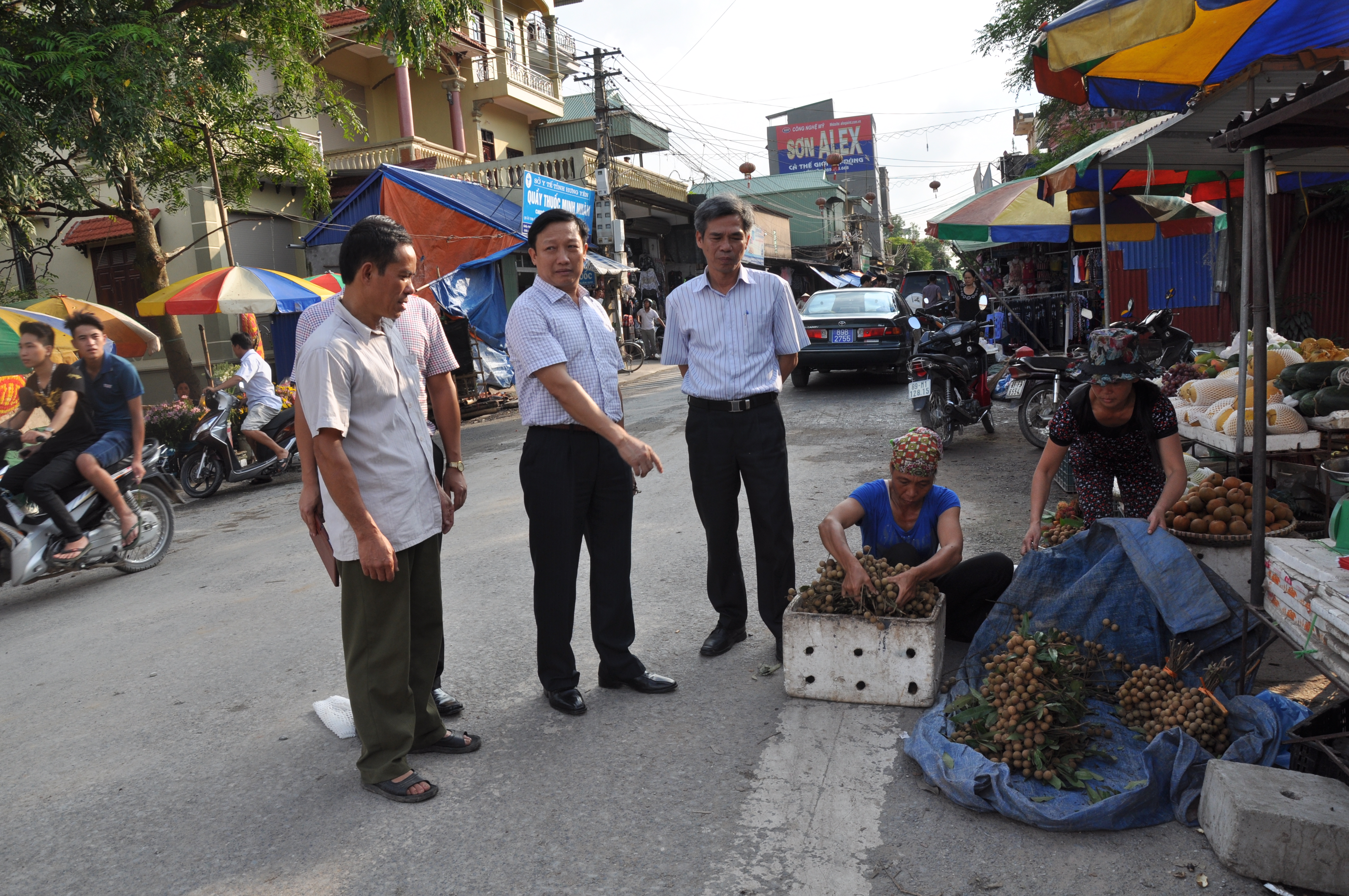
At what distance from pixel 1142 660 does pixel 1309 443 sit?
2.27 metres

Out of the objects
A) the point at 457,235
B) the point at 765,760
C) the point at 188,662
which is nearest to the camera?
the point at 765,760

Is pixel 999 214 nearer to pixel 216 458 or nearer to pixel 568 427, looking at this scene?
pixel 568 427

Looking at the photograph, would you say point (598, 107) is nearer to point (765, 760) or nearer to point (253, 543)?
point (253, 543)

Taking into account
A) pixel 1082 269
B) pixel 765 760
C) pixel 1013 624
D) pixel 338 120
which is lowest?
pixel 765 760

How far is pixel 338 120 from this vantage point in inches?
526

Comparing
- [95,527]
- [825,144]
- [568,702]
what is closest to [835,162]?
[825,144]

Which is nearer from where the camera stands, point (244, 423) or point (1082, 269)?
point (244, 423)

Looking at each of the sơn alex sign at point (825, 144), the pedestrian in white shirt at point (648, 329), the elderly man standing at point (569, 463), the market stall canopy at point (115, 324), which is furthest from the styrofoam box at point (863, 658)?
the sơn alex sign at point (825, 144)

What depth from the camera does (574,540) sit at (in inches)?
144

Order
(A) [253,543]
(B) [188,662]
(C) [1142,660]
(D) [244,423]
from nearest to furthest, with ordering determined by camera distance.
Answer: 1. (C) [1142,660]
2. (B) [188,662]
3. (A) [253,543]
4. (D) [244,423]

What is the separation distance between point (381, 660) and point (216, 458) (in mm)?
7696

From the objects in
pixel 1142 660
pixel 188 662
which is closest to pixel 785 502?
pixel 1142 660

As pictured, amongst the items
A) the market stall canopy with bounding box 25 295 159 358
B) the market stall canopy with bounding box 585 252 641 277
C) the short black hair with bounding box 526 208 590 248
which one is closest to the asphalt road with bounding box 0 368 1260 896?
the short black hair with bounding box 526 208 590 248

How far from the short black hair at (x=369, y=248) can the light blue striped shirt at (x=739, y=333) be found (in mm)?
1416
